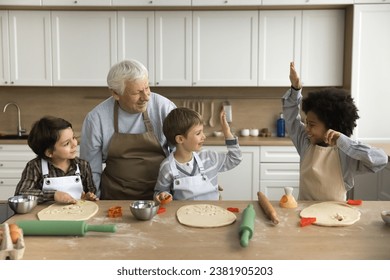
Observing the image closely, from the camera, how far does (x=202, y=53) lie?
160 inches

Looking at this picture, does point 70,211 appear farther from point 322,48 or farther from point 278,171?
point 322,48

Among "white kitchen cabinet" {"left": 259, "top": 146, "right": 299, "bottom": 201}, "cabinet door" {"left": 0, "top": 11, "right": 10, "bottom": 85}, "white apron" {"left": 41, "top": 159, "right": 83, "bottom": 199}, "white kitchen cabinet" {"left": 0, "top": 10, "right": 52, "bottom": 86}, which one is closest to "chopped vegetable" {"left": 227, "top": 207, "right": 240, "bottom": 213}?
"white apron" {"left": 41, "top": 159, "right": 83, "bottom": 199}

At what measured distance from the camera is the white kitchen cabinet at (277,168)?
3.95 metres

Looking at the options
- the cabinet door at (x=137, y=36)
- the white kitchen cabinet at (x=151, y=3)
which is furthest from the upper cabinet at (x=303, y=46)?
the cabinet door at (x=137, y=36)

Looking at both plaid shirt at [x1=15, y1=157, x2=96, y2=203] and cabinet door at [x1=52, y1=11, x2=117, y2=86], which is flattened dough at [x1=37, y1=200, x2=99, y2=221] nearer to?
plaid shirt at [x1=15, y1=157, x2=96, y2=203]

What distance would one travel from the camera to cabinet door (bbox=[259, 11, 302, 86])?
4.01 meters

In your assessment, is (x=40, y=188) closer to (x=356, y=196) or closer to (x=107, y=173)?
(x=107, y=173)

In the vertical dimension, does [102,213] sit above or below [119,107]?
below

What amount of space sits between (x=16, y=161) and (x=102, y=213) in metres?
2.61

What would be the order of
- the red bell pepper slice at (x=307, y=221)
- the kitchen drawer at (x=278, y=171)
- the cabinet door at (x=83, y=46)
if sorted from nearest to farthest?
the red bell pepper slice at (x=307, y=221)
the kitchen drawer at (x=278, y=171)
the cabinet door at (x=83, y=46)

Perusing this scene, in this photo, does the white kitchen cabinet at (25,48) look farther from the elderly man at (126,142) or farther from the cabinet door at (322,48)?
the cabinet door at (322,48)

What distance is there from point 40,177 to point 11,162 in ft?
7.21

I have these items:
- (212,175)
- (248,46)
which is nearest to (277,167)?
(248,46)

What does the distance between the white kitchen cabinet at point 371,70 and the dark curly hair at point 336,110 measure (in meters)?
1.97
